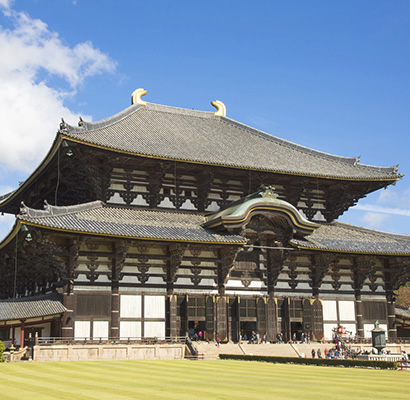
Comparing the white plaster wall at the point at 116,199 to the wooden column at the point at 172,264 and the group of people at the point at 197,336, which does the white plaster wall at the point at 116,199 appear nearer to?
the wooden column at the point at 172,264

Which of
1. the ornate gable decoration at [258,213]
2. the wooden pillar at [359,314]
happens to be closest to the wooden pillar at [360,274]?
the wooden pillar at [359,314]

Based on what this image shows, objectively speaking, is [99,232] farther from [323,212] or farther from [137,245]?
[323,212]

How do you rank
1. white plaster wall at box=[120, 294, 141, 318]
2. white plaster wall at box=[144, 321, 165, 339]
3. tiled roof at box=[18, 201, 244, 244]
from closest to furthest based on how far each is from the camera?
1. tiled roof at box=[18, 201, 244, 244]
2. white plaster wall at box=[120, 294, 141, 318]
3. white plaster wall at box=[144, 321, 165, 339]

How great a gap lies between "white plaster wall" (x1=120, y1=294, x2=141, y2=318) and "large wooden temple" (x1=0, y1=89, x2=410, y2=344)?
0.30ft

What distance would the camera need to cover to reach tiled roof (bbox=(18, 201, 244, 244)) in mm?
36812

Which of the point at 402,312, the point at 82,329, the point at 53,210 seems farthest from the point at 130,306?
the point at 402,312

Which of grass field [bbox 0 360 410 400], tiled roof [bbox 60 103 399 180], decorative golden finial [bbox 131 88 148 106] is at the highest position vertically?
decorative golden finial [bbox 131 88 148 106]

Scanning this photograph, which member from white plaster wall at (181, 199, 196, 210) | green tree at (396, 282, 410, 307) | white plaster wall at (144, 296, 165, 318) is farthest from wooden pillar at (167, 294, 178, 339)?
green tree at (396, 282, 410, 307)

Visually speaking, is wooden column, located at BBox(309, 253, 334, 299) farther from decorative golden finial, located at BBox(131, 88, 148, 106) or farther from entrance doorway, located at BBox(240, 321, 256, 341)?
decorative golden finial, located at BBox(131, 88, 148, 106)

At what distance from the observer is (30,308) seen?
36.7 meters

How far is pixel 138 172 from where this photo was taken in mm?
44219

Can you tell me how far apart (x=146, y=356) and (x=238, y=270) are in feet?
34.7

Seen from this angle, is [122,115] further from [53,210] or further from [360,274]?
[360,274]

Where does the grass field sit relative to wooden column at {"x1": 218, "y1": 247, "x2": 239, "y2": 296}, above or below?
below
